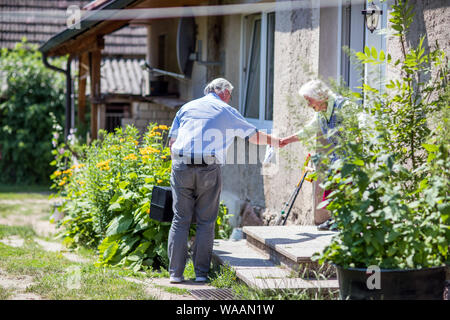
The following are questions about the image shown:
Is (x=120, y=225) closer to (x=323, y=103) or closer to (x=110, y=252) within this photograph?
(x=110, y=252)

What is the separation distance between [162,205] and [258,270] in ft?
3.17

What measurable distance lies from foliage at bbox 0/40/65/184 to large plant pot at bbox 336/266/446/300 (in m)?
11.5

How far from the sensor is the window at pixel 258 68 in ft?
26.1

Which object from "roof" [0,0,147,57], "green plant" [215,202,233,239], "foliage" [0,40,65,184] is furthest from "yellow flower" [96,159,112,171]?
"roof" [0,0,147,57]

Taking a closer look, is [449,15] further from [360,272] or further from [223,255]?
[223,255]

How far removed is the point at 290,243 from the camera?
520 centimetres

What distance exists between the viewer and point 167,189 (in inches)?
212

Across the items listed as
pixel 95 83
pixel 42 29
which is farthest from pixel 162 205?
pixel 42 29

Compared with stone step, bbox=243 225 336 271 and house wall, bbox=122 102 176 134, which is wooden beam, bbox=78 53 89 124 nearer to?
house wall, bbox=122 102 176 134

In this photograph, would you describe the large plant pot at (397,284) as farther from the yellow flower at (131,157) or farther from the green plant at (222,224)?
the yellow flower at (131,157)

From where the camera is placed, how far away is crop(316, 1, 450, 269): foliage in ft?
12.3

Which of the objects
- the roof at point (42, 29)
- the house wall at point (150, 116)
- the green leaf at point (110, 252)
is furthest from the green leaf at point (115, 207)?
the roof at point (42, 29)
